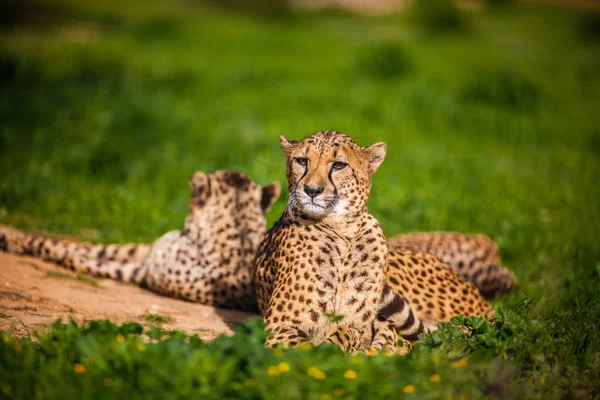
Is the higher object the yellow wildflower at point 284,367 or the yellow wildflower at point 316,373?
the yellow wildflower at point 284,367

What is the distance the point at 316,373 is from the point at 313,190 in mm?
1038

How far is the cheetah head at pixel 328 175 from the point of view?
4180mm

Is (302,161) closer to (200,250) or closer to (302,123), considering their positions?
(200,250)

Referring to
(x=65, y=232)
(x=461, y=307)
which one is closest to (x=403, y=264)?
(x=461, y=307)

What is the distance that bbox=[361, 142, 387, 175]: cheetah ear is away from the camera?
4.47 meters

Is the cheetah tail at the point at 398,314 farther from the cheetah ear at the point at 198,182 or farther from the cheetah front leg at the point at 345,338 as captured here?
the cheetah ear at the point at 198,182

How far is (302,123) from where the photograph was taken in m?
10.5

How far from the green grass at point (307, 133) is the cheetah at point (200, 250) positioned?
2.47 ft

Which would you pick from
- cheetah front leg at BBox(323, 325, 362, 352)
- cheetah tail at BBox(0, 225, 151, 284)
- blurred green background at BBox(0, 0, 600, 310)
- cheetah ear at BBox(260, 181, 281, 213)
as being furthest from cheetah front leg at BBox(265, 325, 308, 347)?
cheetah tail at BBox(0, 225, 151, 284)

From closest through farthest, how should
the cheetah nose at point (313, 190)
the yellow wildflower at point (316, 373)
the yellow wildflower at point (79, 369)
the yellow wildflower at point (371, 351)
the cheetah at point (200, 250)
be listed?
the yellow wildflower at point (316, 373)
the yellow wildflower at point (79, 369)
the yellow wildflower at point (371, 351)
the cheetah nose at point (313, 190)
the cheetah at point (200, 250)

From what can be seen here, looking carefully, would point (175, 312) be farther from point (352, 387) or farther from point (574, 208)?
point (574, 208)

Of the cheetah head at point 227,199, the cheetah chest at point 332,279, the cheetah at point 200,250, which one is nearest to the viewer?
the cheetah chest at point 332,279

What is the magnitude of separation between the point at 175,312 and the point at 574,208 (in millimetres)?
4171

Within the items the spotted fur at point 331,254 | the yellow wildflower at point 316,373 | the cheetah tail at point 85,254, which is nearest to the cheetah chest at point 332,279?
the spotted fur at point 331,254
